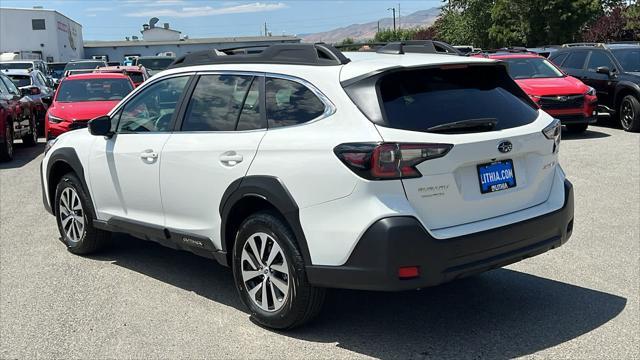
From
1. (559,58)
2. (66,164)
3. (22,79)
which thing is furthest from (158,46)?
(66,164)

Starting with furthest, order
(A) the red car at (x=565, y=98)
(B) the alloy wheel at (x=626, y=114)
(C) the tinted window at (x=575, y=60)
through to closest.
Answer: (C) the tinted window at (x=575, y=60) < (B) the alloy wheel at (x=626, y=114) < (A) the red car at (x=565, y=98)

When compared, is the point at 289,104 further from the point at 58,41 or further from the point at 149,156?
the point at 58,41

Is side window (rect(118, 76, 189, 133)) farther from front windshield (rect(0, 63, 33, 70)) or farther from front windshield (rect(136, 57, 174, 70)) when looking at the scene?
front windshield (rect(136, 57, 174, 70))

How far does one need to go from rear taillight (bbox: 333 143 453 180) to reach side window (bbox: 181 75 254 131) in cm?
116

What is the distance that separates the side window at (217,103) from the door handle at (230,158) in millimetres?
210

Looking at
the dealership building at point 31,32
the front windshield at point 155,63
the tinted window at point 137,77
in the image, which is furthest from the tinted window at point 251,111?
the dealership building at point 31,32

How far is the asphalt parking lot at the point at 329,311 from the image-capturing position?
4.33 m

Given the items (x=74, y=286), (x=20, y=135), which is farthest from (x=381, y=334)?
(x=20, y=135)

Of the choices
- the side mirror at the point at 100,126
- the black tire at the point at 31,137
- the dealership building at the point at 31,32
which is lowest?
the black tire at the point at 31,137

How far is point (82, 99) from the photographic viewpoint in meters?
13.0

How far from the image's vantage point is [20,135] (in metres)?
14.7

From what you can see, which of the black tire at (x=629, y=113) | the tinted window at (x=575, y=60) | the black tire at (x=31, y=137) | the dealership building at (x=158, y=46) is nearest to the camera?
the black tire at (x=629, y=113)

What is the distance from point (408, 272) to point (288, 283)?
33.5 inches

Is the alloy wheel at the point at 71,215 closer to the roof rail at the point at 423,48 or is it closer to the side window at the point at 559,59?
the roof rail at the point at 423,48
